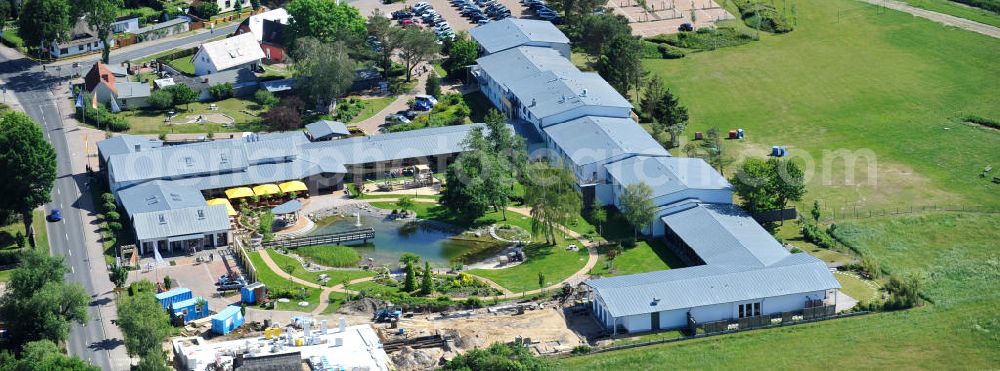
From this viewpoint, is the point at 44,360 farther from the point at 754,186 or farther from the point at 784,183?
the point at 784,183

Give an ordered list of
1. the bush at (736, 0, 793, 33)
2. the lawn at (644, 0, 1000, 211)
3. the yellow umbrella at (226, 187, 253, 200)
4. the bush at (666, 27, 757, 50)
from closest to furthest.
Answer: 1. the yellow umbrella at (226, 187, 253, 200)
2. the lawn at (644, 0, 1000, 211)
3. the bush at (666, 27, 757, 50)
4. the bush at (736, 0, 793, 33)

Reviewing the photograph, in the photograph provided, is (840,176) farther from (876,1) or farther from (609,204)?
(876,1)

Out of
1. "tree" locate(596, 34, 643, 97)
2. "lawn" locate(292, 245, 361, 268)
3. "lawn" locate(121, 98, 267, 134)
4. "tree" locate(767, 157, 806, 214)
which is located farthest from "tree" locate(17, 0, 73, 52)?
"tree" locate(767, 157, 806, 214)

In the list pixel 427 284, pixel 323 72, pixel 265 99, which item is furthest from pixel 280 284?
pixel 265 99

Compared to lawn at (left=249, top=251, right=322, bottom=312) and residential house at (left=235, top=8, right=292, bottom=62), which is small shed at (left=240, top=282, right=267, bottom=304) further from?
residential house at (left=235, top=8, right=292, bottom=62)

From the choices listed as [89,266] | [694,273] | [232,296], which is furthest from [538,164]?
[89,266]
